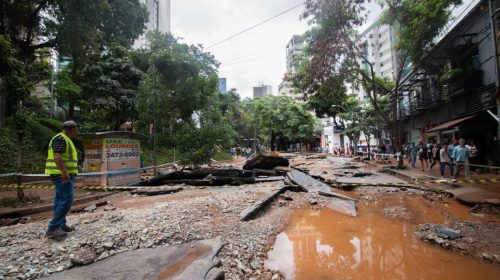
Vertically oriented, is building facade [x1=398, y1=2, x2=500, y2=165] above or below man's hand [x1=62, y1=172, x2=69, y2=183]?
above

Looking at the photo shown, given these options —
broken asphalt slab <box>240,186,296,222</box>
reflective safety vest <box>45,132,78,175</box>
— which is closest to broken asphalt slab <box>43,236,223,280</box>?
reflective safety vest <box>45,132,78,175</box>

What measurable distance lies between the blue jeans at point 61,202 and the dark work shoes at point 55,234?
A: 61 millimetres

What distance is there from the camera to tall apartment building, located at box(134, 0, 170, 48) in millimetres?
48884

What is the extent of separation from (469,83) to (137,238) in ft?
58.5

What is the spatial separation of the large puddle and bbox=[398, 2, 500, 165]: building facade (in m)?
9.54

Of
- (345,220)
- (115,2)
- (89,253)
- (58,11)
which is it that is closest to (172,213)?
(89,253)

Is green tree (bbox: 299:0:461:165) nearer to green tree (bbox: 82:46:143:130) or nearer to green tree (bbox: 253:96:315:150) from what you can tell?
green tree (bbox: 82:46:143:130)

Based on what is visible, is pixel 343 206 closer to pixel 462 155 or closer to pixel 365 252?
pixel 365 252

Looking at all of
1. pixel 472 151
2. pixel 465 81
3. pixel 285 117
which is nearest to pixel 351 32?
pixel 465 81

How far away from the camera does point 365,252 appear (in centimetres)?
453

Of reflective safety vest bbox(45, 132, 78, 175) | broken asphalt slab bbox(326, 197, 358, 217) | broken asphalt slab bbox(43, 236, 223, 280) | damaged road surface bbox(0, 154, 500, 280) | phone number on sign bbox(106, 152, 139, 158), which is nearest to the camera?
broken asphalt slab bbox(43, 236, 223, 280)

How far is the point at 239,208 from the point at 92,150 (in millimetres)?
7408

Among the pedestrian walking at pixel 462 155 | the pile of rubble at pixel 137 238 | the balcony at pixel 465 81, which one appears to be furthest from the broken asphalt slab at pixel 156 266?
the balcony at pixel 465 81

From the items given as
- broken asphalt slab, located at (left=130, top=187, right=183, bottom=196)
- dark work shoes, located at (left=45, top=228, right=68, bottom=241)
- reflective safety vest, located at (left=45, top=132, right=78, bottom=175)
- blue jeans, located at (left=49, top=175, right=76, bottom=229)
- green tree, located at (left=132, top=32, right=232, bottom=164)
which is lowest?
broken asphalt slab, located at (left=130, top=187, right=183, bottom=196)
